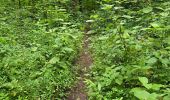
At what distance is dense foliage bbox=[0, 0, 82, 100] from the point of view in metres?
5.84

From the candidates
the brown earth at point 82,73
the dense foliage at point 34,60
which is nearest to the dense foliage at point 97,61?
the dense foliage at point 34,60

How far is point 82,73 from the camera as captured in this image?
7387mm

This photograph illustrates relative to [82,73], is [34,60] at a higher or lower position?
higher

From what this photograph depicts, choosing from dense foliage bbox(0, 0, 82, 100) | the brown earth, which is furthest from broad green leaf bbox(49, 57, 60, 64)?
the brown earth

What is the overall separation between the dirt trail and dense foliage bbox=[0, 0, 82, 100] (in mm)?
191

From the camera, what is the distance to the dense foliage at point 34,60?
584 cm

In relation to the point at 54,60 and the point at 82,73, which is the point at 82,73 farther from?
the point at 54,60

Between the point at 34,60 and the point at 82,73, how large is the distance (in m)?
1.31

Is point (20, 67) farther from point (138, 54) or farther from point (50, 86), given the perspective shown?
point (138, 54)

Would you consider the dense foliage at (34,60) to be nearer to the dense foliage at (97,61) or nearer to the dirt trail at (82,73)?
the dense foliage at (97,61)

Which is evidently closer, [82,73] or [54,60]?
[54,60]

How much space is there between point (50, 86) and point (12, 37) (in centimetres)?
324

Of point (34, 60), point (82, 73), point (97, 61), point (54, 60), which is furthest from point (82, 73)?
point (34, 60)

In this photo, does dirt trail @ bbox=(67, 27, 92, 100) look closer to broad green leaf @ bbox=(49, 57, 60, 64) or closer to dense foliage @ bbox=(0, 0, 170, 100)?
dense foliage @ bbox=(0, 0, 170, 100)
